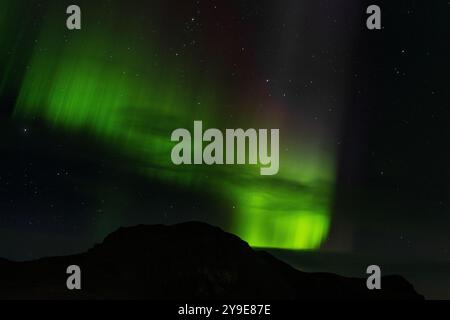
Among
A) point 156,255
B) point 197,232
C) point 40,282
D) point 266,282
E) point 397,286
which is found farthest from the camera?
point 156,255

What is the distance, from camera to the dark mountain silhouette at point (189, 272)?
14031 millimetres

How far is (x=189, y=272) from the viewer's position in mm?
20875

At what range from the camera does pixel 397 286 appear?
11648mm

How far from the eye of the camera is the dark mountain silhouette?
46.0 ft

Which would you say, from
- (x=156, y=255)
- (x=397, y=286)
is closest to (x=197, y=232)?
(x=156, y=255)
